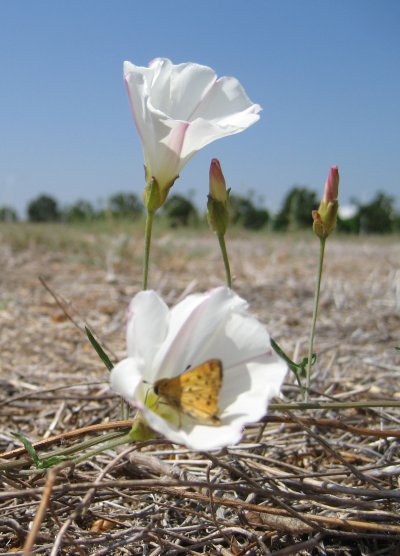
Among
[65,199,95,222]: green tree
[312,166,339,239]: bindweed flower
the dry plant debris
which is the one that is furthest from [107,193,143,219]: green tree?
[312,166,339,239]: bindweed flower

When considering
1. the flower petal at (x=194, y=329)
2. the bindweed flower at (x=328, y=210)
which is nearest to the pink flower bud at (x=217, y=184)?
the bindweed flower at (x=328, y=210)

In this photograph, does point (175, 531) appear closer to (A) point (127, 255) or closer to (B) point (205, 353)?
(B) point (205, 353)

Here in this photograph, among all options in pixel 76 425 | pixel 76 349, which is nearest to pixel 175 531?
pixel 76 425

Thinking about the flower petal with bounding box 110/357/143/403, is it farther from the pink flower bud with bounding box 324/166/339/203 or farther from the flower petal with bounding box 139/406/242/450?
the pink flower bud with bounding box 324/166/339/203

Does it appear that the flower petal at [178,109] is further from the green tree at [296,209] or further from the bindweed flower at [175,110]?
the green tree at [296,209]

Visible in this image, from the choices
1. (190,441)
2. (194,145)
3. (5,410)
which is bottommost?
(5,410)

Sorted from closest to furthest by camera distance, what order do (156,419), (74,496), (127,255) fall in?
(156,419) → (74,496) → (127,255)

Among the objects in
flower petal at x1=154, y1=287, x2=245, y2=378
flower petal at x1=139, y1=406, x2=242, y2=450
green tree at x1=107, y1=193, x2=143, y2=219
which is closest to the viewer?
flower petal at x1=139, y1=406, x2=242, y2=450
